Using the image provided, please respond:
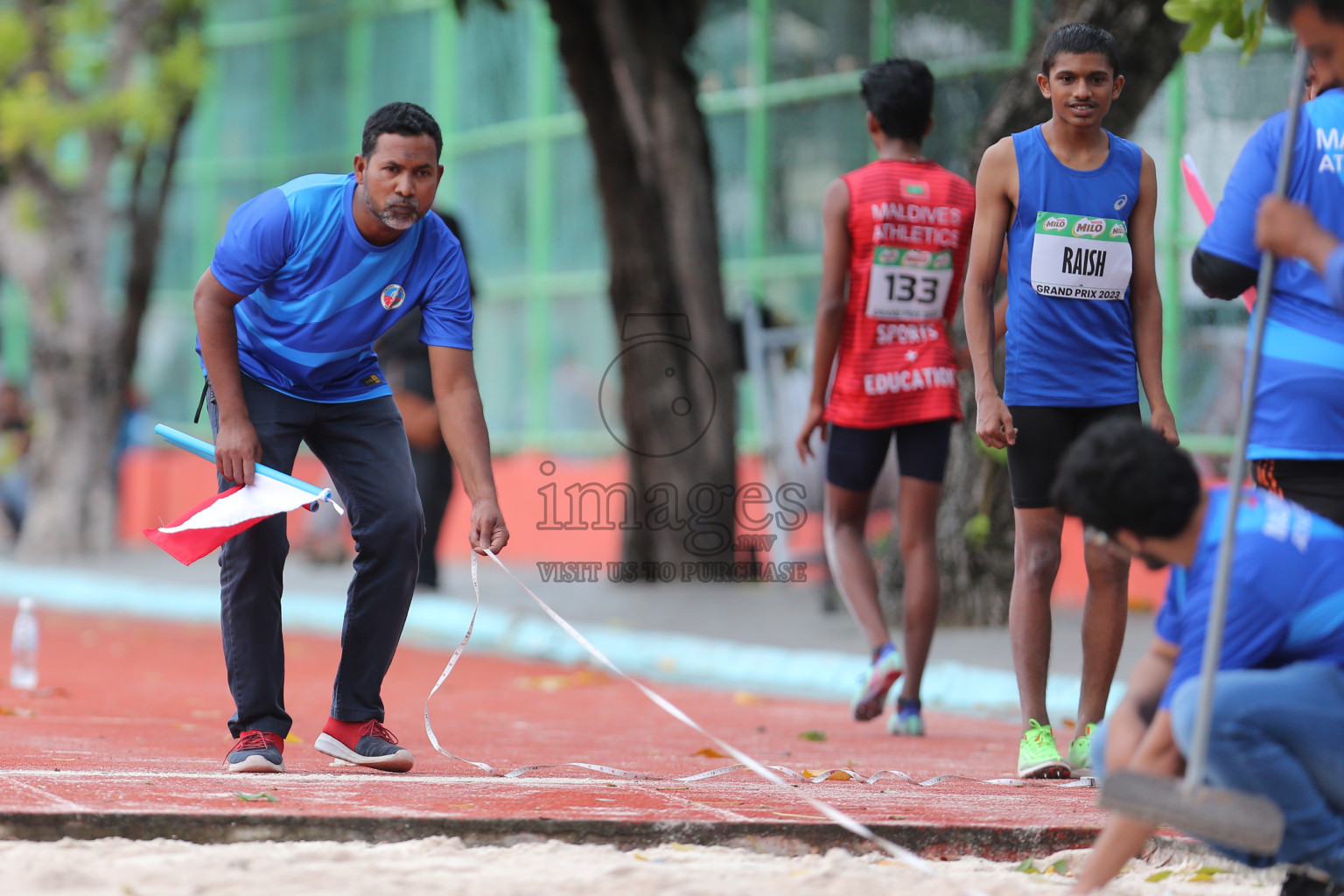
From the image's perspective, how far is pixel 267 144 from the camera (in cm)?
2056

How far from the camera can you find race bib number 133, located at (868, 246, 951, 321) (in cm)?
606

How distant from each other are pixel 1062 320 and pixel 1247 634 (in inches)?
77.6

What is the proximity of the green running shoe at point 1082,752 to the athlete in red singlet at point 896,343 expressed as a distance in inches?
47.9

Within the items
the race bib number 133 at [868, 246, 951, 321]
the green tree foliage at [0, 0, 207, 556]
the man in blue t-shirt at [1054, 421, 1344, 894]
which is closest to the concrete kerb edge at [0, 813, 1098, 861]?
the man in blue t-shirt at [1054, 421, 1344, 894]

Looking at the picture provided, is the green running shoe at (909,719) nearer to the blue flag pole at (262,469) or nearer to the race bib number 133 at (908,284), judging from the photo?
the race bib number 133 at (908,284)

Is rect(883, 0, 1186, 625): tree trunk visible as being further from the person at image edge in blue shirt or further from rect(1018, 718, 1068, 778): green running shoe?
the person at image edge in blue shirt

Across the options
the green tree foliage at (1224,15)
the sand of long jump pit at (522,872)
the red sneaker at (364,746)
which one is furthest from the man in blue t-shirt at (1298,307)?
the red sneaker at (364,746)

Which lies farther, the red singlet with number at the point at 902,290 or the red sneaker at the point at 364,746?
the red singlet with number at the point at 902,290

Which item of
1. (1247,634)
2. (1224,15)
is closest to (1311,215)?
(1247,634)

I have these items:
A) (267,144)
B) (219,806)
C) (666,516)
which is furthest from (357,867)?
(267,144)

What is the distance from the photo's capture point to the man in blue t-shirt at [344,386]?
14.8 ft

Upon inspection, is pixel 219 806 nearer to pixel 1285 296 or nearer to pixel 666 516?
Answer: pixel 1285 296

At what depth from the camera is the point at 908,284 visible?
20.0 ft

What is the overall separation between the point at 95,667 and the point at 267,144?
12.9 metres
